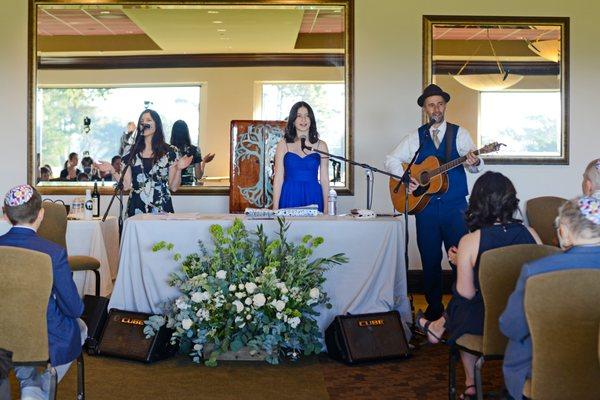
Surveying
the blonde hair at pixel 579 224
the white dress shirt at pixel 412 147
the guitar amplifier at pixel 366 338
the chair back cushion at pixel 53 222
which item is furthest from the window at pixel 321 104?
the blonde hair at pixel 579 224

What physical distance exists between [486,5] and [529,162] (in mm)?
1447

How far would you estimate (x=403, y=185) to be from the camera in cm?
542

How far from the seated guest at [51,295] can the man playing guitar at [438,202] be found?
9.01ft

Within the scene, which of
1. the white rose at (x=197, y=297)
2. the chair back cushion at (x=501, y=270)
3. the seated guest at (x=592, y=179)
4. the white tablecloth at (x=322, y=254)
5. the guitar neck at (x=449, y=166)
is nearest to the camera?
the chair back cushion at (x=501, y=270)

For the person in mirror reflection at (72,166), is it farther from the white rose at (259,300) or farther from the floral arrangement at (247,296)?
the white rose at (259,300)

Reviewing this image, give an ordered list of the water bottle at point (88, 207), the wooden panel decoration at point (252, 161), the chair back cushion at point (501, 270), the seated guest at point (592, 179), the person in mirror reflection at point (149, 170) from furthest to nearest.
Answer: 1. the wooden panel decoration at point (252, 161)
2. the water bottle at point (88, 207)
3. the person in mirror reflection at point (149, 170)
4. the seated guest at point (592, 179)
5. the chair back cushion at point (501, 270)

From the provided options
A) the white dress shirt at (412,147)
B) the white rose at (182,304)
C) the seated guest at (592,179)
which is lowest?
the white rose at (182,304)

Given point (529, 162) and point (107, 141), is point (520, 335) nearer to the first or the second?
point (529, 162)

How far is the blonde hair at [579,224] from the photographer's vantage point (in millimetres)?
2559

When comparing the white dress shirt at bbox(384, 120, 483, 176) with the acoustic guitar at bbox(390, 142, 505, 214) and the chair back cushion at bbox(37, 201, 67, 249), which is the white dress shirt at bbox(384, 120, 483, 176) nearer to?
the acoustic guitar at bbox(390, 142, 505, 214)

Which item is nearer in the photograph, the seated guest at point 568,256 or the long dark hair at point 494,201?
the seated guest at point 568,256

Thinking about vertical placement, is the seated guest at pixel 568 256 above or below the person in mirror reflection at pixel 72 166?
below

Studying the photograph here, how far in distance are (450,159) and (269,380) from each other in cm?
209

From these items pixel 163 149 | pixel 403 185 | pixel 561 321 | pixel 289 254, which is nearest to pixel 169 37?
pixel 163 149
